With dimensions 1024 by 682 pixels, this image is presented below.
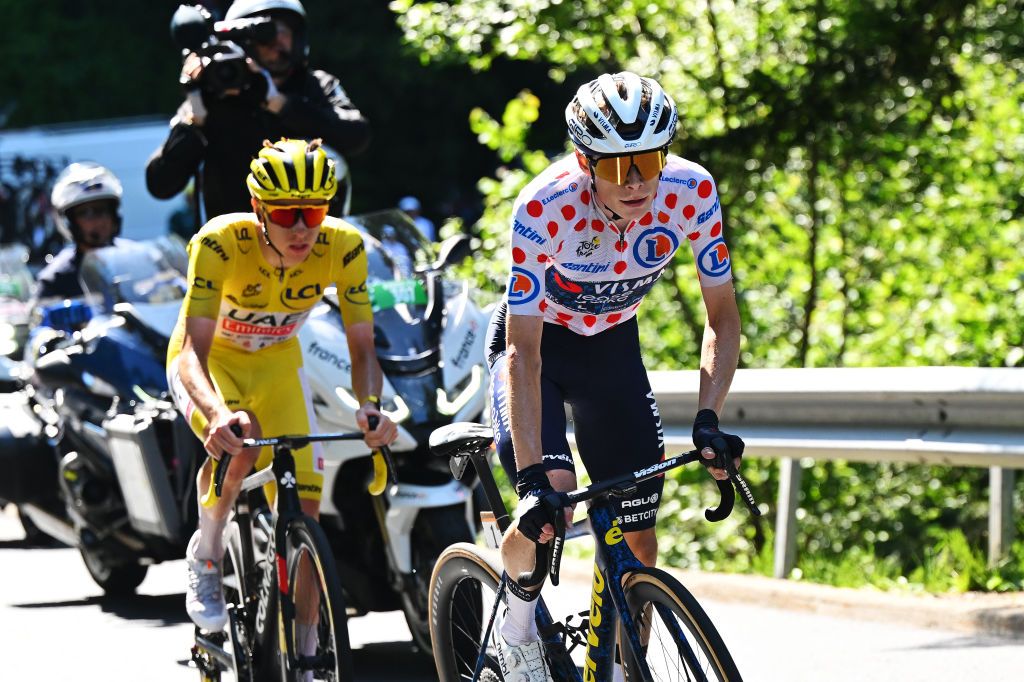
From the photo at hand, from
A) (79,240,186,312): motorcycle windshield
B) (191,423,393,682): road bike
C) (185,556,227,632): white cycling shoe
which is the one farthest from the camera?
(79,240,186,312): motorcycle windshield

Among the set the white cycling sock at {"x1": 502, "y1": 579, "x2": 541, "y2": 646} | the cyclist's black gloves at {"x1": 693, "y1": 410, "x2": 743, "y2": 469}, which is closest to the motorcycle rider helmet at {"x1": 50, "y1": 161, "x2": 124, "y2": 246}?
the white cycling sock at {"x1": 502, "y1": 579, "x2": 541, "y2": 646}

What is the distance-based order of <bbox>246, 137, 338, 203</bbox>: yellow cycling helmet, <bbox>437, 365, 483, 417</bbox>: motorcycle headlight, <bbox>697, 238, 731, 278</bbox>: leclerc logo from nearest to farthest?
<bbox>697, 238, 731, 278</bbox>: leclerc logo < <bbox>246, 137, 338, 203</bbox>: yellow cycling helmet < <bbox>437, 365, 483, 417</bbox>: motorcycle headlight

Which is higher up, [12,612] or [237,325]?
[237,325]

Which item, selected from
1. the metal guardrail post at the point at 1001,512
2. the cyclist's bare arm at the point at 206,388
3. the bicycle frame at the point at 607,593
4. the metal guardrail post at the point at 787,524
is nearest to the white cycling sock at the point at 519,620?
the bicycle frame at the point at 607,593

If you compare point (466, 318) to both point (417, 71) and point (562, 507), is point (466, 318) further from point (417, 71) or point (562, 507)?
point (417, 71)

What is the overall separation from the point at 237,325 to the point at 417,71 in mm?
26356

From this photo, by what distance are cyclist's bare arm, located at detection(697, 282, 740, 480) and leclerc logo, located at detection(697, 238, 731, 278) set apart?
0.05m

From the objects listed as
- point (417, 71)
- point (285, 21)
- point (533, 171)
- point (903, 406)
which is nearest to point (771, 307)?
point (533, 171)

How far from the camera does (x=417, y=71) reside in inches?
1277

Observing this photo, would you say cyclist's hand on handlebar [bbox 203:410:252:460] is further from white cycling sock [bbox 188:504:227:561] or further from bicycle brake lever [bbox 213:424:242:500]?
white cycling sock [bbox 188:504:227:561]

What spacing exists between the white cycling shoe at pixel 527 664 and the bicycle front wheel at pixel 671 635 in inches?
18.9

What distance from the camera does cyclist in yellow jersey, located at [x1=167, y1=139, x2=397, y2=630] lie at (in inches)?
240

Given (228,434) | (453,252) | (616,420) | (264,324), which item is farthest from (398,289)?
(616,420)

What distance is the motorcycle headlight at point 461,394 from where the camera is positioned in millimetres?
7133
